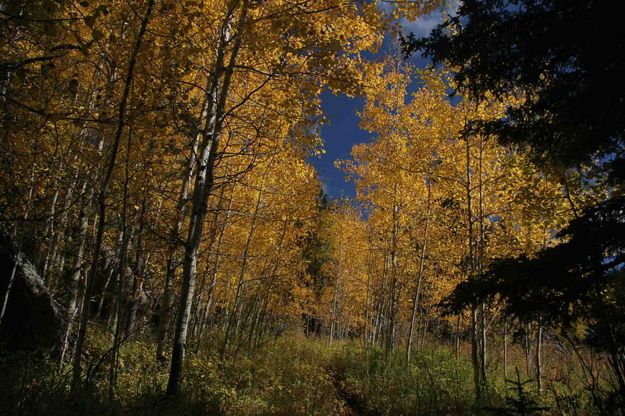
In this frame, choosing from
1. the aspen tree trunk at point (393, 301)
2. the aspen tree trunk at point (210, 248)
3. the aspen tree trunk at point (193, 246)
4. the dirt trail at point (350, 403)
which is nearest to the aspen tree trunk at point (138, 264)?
the aspen tree trunk at point (193, 246)

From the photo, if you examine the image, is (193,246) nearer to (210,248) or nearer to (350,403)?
(210,248)

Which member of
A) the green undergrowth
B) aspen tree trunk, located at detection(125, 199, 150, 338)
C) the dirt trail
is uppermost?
aspen tree trunk, located at detection(125, 199, 150, 338)

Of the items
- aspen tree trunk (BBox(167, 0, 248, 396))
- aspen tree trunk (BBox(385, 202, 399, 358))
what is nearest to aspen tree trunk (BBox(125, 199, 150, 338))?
aspen tree trunk (BBox(167, 0, 248, 396))

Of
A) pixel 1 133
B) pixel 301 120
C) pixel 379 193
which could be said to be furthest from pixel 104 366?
pixel 379 193

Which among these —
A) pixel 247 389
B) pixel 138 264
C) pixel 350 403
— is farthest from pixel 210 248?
pixel 350 403

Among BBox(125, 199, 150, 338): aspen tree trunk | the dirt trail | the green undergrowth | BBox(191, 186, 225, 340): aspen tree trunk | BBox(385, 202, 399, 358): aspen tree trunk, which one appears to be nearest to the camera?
the green undergrowth

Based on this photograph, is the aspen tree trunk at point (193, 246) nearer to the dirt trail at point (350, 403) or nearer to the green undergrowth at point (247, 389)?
the green undergrowth at point (247, 389)

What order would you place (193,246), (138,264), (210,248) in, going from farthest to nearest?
(210,248), (138,264), (193,246)

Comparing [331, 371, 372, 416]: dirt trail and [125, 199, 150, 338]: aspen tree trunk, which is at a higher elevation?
[125, 199, 150, 338]: aspen tree trunk

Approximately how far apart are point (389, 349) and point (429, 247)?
5548mm

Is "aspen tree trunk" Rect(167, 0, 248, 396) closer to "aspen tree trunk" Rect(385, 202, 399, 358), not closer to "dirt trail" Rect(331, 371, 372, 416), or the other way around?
"dirt trail" Rect(331, 371, 372, 416)

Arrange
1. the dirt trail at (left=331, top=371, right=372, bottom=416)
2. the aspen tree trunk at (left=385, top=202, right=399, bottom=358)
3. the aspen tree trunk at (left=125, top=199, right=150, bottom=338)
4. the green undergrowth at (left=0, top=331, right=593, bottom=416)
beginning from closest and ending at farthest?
the green undergrowth at (left=0, top=331, right=593, bottom=416), the aspen tree trunk at (left=125, top=199, right=150, bottom=338), the dirt trail at (left=331, top=371, right=372, bottom=416), the aspen tree trunk at (left=385, top=202, right=399, bottom=358)

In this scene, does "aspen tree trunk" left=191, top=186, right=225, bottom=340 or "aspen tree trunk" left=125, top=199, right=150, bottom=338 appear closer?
"aspen tree trunk" left=125, top=199, right=150, bottom=338

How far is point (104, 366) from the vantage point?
6.07m
